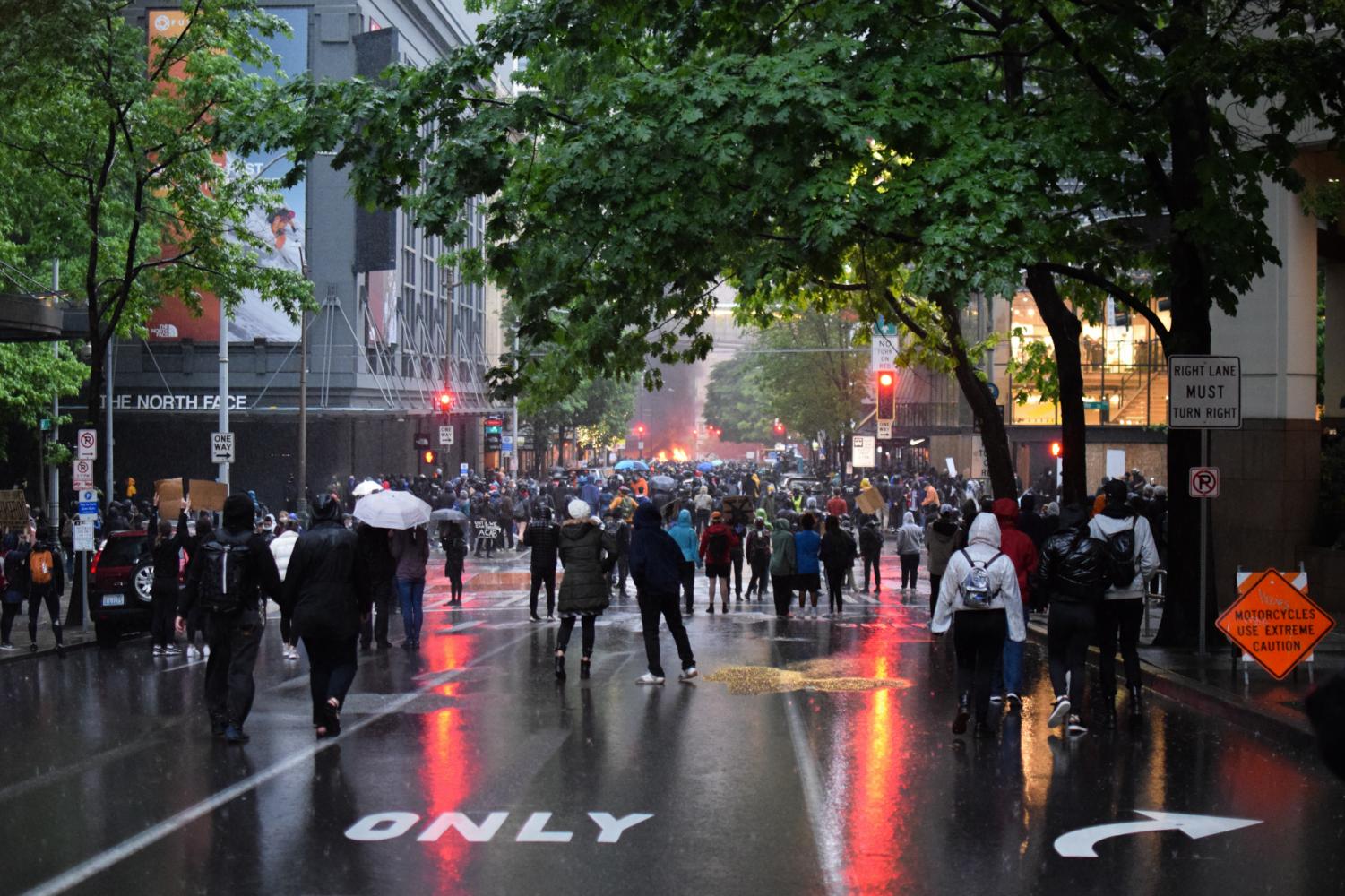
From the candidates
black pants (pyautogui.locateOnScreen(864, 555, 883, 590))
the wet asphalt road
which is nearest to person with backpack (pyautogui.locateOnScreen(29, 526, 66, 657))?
the wet asphalt road

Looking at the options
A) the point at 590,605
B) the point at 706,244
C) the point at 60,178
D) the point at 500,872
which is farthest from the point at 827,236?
the point at 60,178

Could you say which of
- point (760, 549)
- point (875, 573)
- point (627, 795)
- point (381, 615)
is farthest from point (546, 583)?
point (627, 795)

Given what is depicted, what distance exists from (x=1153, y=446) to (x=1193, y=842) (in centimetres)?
4349

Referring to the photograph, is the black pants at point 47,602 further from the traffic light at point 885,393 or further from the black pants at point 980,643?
the traffic light at point 885,393

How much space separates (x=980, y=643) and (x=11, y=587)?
13.0 meters

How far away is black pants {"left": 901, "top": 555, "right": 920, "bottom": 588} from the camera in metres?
27.9

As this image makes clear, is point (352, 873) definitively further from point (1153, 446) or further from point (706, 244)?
point (1153, 446)

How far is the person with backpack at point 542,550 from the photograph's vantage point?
2200 centimetres

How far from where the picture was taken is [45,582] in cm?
1881

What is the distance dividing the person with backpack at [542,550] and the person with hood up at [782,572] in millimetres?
3536

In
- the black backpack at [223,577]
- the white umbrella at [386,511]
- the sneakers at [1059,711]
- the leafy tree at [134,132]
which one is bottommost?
the sneakers at [1059,711]

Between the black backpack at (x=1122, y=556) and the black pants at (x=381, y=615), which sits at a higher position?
the black backpack at (x=1122, y=556)

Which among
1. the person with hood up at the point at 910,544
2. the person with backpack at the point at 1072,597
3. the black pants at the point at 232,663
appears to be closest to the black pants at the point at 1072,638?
the person with backpack at the point at 1072,597

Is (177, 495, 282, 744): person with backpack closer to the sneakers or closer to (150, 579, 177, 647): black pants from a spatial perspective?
the sneakers
